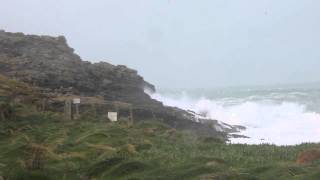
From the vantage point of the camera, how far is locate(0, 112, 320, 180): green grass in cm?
1123

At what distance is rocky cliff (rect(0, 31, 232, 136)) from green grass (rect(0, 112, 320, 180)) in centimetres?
1352

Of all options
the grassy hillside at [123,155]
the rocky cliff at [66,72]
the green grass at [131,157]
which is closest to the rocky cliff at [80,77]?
the rocky cliff at [66,72]

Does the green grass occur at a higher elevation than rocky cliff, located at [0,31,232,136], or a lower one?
lower

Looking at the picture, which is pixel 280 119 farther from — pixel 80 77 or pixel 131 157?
pixel 131 157

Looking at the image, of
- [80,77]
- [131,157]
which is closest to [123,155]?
[131,157]

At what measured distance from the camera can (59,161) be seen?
14805mm

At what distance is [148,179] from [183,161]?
7.64 feet

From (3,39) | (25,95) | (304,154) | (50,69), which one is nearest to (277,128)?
(50,69)

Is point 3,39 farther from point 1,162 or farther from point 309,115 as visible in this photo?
point 1,162

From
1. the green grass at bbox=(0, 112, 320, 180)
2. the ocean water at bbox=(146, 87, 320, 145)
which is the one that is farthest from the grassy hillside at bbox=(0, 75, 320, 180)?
the ocean water at bbox=(146, 87, 320, 145)

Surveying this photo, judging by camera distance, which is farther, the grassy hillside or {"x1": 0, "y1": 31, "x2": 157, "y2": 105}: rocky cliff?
{"x1": 0, "y1": 31, "x2": 157, "y2": 105}: rocky cliff

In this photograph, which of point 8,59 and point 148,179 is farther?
point 8,59

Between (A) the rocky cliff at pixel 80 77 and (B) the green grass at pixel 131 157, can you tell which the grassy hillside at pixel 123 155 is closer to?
(B) the green grass at pixel 131 157

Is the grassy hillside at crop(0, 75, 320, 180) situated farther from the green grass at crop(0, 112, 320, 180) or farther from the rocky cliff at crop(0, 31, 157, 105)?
the rocky cliff at crop(0, 31, 157, 105)
